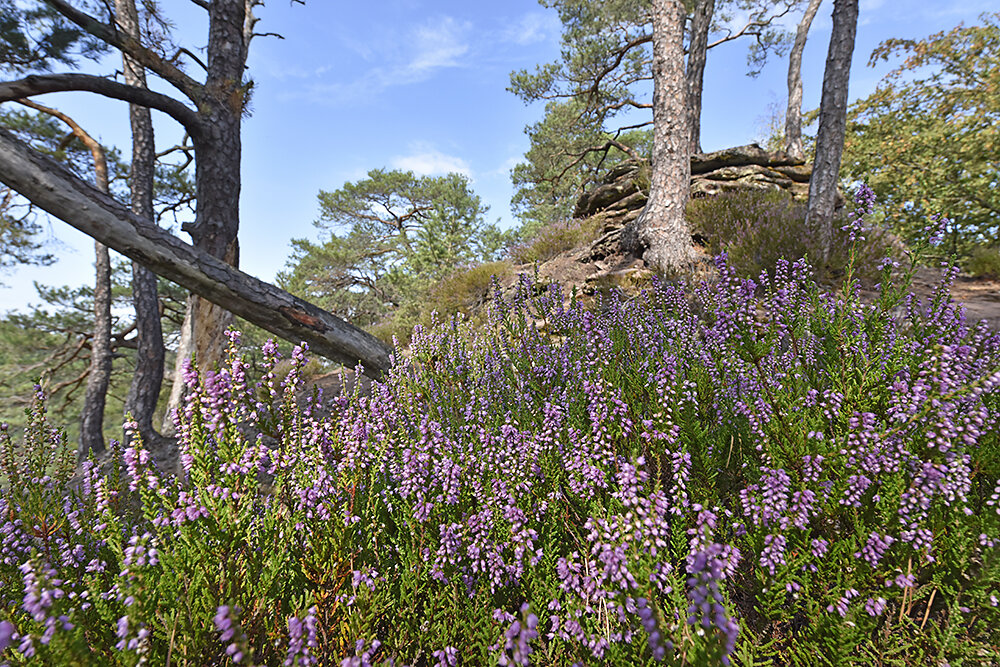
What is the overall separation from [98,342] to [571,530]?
10.9 m

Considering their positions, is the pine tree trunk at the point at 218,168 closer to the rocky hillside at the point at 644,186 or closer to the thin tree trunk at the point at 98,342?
the thin tree trunk at the point at 98,342

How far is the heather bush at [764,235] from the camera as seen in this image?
5363 millimetres

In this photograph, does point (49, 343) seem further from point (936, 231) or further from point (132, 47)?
point (936, 231)

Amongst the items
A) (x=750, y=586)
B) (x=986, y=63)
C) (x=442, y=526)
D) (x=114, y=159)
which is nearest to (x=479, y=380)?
(x=442, y=526)

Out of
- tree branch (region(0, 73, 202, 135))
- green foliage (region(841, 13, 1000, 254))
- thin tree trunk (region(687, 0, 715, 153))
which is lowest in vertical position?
green foliage (region(841, 13, 1000, 254))

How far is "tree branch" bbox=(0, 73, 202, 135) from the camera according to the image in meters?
3.87

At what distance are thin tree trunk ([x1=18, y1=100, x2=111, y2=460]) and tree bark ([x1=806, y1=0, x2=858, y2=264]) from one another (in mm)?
12532

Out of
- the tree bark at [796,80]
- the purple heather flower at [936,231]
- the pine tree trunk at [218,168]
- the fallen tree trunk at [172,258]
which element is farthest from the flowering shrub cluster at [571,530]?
the tree bark at [796,80]

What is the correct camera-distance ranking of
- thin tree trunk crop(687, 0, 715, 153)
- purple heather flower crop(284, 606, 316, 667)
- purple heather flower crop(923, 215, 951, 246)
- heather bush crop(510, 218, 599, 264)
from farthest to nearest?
thin tree trunk crop(687, 0, 715, 153), heather bush crop(510, 218, 599, 264), purple heather flower crop(923, 215, 951, 246), purple heather flower crop(284, 606, 316, 667)

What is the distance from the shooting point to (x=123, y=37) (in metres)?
4.46

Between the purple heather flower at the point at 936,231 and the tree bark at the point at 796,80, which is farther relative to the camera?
the tree bark at the point at 796,80

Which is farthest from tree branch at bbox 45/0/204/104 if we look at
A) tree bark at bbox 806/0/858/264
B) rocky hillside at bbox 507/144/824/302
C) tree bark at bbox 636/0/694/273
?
tree bark at bbox 806/0/858/264

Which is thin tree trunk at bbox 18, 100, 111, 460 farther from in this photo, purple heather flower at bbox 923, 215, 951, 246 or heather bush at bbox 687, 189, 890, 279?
purple heather flower at bbox 923, 215, 951, 246

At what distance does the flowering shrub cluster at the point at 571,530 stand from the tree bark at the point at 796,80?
45.4 feet
